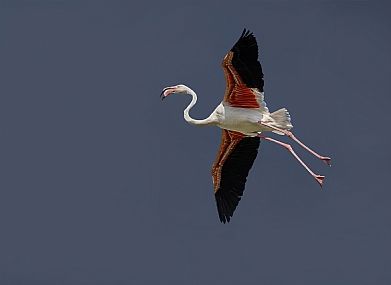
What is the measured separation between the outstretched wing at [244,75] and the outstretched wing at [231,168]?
4.75ft

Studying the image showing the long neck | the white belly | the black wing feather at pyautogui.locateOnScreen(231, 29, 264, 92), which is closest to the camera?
the black wing feather at pyautogui.locateOnScreen(231, 29, 264, 92)

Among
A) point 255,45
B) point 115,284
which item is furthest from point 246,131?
point 115,284

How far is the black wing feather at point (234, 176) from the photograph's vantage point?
888 inches

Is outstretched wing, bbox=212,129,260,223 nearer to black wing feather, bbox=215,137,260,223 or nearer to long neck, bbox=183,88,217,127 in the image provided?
black wing feather, bbox=215,137,260,223

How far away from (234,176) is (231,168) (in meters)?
0.20

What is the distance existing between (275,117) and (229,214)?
2651 millimetres

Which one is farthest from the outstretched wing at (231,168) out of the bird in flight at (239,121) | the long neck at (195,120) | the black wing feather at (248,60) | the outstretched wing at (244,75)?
the black wing feather at (248,60)

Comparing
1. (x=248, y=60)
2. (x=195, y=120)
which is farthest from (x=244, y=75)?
(x=195, y=120)

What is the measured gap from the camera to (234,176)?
2261 centimetres

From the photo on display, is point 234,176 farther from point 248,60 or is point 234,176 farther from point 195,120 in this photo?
point 248,60

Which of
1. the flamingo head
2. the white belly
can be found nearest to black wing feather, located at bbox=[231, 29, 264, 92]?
the white belly

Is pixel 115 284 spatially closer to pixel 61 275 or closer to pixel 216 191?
pixel 61 275

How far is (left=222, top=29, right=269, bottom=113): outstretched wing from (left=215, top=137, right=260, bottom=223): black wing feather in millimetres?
1532

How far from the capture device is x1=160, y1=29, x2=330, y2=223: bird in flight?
20109 mm
